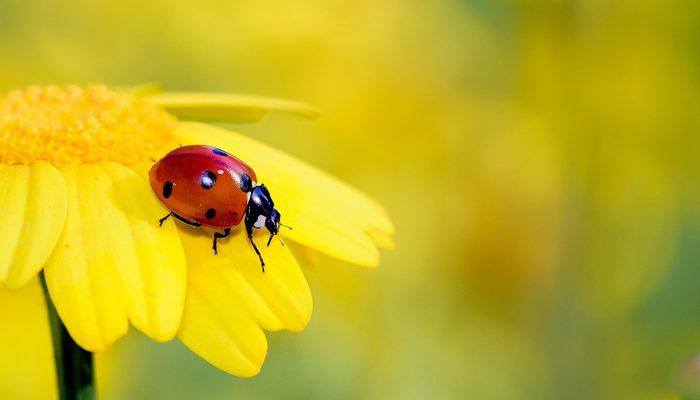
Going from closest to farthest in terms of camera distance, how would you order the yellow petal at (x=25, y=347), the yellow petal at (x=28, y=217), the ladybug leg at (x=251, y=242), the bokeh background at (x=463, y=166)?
the yellow petal at (x=28, y=217) → the ladybug leg at (x=251, y=242) → the yellow petal at (x=25, y=347) → the bokeh background at (x=463, y=166)

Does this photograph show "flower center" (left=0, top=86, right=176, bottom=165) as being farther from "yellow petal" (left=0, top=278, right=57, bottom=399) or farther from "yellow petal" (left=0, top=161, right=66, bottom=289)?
"yellow petal" (left=0, top=278, right=57, bottom=399)

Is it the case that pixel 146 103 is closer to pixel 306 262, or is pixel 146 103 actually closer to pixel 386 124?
pixel 306 262

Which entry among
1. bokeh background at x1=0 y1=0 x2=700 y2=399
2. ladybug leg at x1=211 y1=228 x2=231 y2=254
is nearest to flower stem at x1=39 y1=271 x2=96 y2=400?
ladybug leg at x1=211 y1=228 x2=231 y2=254

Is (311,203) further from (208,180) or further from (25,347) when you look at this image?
(25,347)

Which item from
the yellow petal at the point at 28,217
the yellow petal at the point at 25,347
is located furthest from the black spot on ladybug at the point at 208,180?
the yellow petal at the point at 25,347

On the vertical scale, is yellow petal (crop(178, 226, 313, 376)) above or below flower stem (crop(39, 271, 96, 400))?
above

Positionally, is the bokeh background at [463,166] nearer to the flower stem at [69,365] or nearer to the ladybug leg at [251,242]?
the ladybug leg at [251,242]
